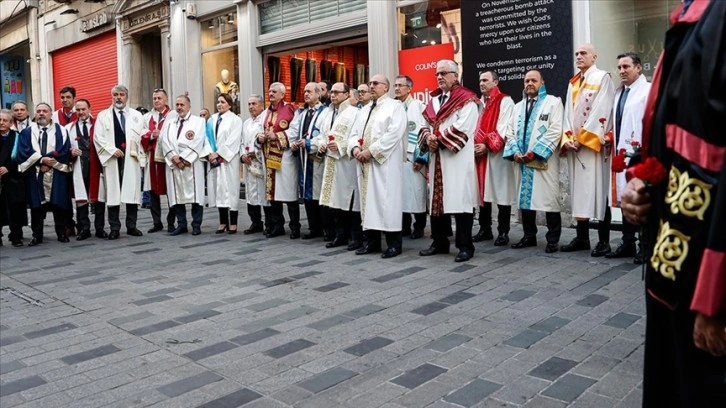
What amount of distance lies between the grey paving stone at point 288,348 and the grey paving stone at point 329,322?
1.05 feet

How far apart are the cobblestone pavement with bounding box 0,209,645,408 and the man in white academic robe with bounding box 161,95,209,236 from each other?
7.47 feet

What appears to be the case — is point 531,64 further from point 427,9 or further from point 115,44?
point 115,44

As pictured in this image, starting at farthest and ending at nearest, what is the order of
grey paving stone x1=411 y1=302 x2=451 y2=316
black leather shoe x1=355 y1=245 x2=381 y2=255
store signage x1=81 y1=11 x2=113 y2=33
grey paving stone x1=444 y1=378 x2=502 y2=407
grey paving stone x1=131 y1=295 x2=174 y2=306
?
1. store signage x1=81 y1=11 x2=113 y2=33
2. black leather shoe x1=355 y1=245 x2=381 y2=255
3. grey paving stone x1=131 y1=295 x2=174 y2=306
4. grey paving stone x1=411 y1=302 x2=451 y2=316
5. grey paving stone x1=444 y1=378 x2=502 y2=407

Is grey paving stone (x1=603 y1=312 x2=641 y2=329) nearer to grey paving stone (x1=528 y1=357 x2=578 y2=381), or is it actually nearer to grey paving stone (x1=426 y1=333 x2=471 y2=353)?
grey paving stone (x1=528 y1=357 x2=578 y2=381)

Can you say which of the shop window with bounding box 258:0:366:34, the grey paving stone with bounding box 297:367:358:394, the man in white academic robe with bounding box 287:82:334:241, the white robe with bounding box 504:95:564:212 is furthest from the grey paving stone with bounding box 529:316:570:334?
the shop window with bounding box 258:0:366:34

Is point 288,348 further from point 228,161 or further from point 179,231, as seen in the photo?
point 179,231

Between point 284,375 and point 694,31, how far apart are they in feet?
9.61

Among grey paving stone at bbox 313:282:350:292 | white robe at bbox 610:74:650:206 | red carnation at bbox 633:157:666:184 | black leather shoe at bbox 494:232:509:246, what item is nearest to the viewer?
red carnation at bbox 633:157:666:184

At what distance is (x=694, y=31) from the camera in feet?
5.89

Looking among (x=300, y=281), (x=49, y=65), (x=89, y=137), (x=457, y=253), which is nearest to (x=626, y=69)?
(x=457, y=253)

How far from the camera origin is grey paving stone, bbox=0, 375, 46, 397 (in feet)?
12.8

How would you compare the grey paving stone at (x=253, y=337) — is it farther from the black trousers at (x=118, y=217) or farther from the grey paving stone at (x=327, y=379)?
the black trousers at (x=118, y=217)

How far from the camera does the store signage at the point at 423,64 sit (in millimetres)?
10898

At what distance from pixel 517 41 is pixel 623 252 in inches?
151
